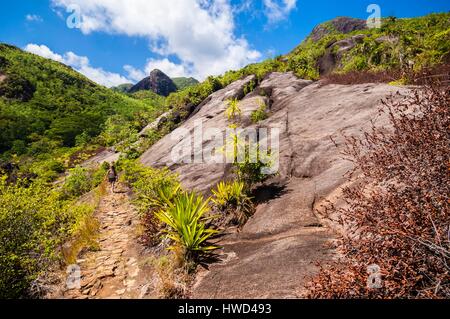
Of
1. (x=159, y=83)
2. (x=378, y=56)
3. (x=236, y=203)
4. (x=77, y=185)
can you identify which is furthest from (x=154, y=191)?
(x=159, y=83)

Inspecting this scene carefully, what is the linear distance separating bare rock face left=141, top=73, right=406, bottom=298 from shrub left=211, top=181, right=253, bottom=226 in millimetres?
281

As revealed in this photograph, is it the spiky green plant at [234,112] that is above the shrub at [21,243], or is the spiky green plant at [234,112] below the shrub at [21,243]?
above

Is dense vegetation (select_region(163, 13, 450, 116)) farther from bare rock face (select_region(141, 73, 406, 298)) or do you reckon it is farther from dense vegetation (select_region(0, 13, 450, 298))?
bare rock face (select_region(141, 73, 406, 298))

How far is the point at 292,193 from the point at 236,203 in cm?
149

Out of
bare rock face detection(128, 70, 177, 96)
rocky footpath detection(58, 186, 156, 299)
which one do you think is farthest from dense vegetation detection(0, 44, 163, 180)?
bare rock face detection(128, 70, 177, 96)

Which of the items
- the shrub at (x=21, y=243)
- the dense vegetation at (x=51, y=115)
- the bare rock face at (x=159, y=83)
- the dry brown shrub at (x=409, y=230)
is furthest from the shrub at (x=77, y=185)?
the bare rock face at (x=159, y=83)

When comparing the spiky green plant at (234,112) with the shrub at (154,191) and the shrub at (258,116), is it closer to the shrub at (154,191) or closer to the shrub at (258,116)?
the shrub at (258,116)

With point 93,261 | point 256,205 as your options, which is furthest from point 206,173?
point 93,261

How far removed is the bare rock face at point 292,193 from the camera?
4129 mm

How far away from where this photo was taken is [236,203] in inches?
279

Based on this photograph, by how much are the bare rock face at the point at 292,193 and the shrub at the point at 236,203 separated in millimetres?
281

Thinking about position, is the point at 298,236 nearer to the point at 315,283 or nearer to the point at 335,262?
the point at 335,262

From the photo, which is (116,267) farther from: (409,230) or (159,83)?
(159,83)

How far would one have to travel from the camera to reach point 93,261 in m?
6.78
